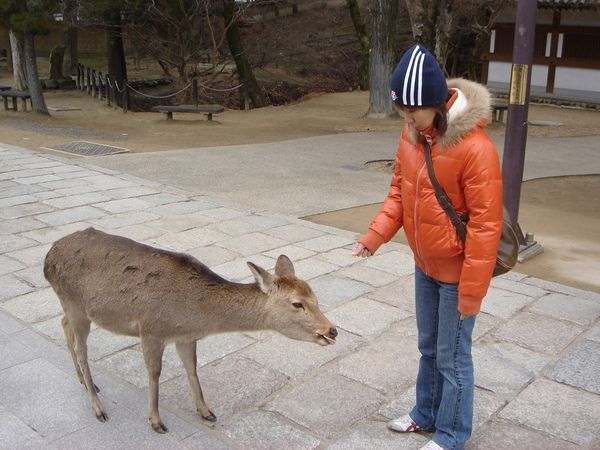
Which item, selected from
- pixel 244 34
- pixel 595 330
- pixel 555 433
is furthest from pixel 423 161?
pixel 244 34

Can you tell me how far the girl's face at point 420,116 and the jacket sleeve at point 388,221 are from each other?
1.18 ft

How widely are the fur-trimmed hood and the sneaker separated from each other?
4.55ft

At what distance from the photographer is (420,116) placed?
261 centimetres

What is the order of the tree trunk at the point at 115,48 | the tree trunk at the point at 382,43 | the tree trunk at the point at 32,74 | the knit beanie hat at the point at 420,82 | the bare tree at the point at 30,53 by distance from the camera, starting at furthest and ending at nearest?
the tree trunk at the point at 115,48
the tree trunk at the point at 32,74
the tree trunk at the point at 382,43
the bare tree at the point at 30,53
the knit beanie hat at the point at 420,82

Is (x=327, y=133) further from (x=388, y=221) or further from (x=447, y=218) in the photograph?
(x=447, y=218)

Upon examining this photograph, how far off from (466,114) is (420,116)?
0.62 feet

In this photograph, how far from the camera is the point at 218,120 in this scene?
1702cm

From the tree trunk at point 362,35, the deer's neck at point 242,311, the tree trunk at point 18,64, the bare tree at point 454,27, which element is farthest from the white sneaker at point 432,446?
the tree trunk at point 362,35

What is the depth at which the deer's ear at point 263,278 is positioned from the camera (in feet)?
9.35

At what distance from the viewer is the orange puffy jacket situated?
2529 mm

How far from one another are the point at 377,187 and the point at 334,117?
915 cm

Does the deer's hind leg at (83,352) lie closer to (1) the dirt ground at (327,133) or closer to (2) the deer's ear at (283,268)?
(2) the deer's ear at (283,268)

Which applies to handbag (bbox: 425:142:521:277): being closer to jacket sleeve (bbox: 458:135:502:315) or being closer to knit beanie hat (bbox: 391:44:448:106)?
jacket sleeve (bbox: 458:135:502:315)

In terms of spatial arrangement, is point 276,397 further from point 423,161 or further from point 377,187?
point 377,187
